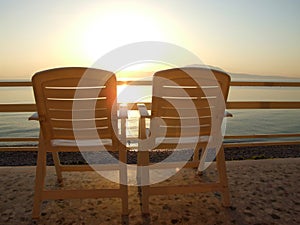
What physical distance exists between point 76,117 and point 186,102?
0.79 meters

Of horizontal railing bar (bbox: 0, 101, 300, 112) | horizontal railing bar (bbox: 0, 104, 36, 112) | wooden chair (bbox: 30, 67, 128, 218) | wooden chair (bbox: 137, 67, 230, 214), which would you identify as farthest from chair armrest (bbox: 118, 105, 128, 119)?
horizontal railing bar (bbox: 0, 104, 36, 112)

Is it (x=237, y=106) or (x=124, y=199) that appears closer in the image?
(x=124, y=199)

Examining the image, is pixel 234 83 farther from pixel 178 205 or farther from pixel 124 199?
pixel 124 199

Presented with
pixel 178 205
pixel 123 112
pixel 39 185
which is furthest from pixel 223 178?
pixel 39 185

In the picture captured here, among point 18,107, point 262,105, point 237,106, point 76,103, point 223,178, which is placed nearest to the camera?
point 76,103

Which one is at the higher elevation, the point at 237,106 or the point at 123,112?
the point at 123,112

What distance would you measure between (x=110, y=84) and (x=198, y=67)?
613 millimetres

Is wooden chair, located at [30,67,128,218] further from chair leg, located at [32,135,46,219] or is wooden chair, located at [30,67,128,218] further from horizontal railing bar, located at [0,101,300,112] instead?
horizontal railing bar, located at [0,101,300,112]

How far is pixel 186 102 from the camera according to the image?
197cm

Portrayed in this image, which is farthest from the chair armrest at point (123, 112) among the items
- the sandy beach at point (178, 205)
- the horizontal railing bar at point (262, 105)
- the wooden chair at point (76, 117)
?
the horizontal railing bar at point (262, 105)

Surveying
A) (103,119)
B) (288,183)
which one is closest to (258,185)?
(288,183)

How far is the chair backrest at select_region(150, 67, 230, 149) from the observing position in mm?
1861

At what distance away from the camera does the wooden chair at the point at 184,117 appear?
1.88m

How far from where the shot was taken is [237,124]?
1778cm
